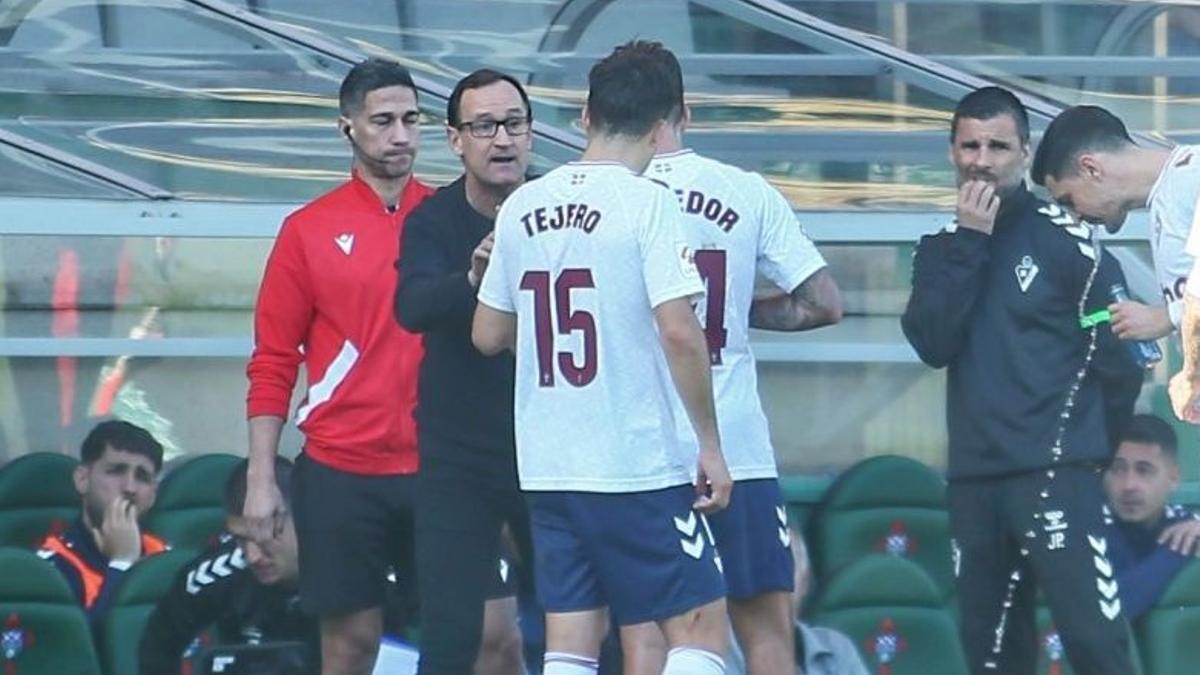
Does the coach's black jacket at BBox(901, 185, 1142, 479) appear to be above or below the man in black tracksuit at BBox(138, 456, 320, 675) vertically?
above

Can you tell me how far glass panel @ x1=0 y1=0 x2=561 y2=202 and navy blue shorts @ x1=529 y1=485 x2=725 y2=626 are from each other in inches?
126

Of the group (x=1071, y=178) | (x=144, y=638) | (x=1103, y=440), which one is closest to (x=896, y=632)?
(x=1103, y=440)

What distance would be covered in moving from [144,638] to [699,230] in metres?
2.18

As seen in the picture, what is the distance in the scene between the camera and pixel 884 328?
27.5ft

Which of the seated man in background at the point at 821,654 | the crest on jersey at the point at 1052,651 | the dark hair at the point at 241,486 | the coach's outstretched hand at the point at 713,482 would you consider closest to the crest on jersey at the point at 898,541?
the crest on jersey at the point at 1052,651

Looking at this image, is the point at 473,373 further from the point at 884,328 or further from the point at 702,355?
the point at 884,328

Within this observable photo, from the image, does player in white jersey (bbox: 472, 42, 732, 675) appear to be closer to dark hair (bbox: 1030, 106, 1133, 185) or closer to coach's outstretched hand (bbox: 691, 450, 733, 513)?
coach's outstretched hand (bbox: 691, 450, 733, 513)

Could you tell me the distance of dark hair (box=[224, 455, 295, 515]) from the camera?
23.8 ft

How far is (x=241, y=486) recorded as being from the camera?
7.30 meters

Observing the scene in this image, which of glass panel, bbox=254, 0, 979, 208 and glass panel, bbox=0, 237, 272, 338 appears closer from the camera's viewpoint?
glass panel, bbox=0, 237, 272, 338

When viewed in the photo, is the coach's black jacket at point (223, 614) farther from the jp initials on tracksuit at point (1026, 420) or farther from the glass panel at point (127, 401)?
the jp initials on tracksuit at point (1026, 420)

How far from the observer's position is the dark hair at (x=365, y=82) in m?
6.38

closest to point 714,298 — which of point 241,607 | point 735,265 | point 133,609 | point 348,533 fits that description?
point 735,265

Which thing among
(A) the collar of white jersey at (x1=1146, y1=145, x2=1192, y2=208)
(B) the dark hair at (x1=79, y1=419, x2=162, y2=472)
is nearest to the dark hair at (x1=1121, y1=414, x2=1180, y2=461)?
(A) the collar of white jersey at (x1=1146, y1=145, x2=1192, y2=208)
